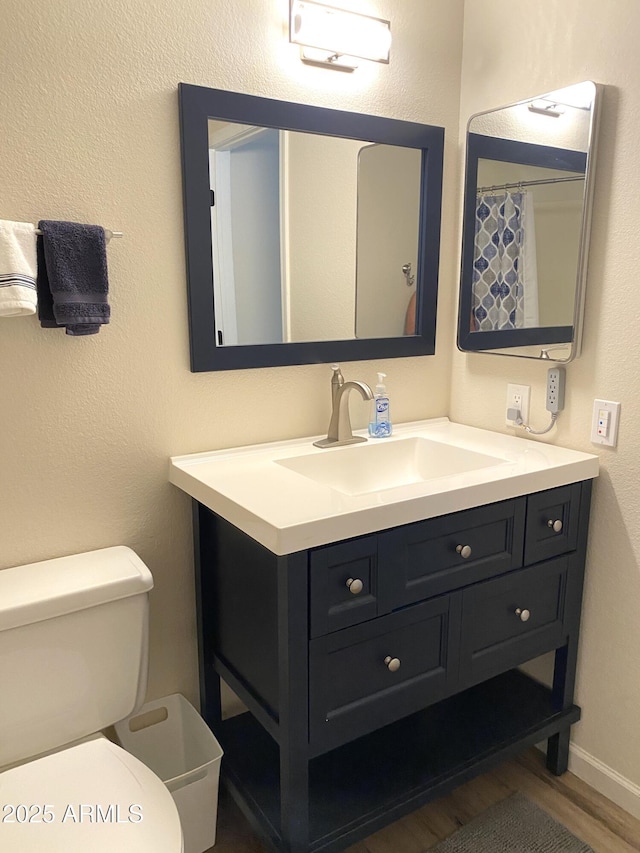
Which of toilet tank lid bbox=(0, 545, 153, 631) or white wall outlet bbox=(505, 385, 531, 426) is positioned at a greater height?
white wall outlet bbox=(505, 385, 531, 426)

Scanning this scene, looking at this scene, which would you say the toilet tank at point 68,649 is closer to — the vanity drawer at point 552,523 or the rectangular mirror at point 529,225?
the vanity drawer at point 552,523

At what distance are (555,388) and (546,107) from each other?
2.48 feet

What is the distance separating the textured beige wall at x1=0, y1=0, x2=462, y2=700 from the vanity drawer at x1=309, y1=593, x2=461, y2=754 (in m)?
0.58

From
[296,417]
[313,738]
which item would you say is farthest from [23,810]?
[296,417]

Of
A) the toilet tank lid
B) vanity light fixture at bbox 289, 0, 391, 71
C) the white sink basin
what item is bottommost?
the toilet tank lid

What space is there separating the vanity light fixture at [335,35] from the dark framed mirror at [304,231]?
0.14 metres

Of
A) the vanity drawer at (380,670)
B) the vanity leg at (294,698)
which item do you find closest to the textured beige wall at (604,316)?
the vanity drawer at (380,670)

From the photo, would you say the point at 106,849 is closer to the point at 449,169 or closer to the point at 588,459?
the point at 588,459

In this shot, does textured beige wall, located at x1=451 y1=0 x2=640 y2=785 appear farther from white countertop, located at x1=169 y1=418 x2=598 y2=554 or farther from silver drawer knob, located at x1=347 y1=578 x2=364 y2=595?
silver drawer knob, located at x1=347 y1=578 x2=364 y2=595

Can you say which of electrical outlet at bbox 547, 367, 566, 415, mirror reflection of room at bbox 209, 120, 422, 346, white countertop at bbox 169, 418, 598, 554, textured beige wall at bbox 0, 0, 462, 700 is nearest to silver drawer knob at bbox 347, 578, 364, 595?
white countertop at bbox 169, 418, 598, 554

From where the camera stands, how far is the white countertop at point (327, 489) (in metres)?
1.31

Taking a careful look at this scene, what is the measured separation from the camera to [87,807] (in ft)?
3.89

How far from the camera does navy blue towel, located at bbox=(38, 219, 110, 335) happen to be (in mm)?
1410

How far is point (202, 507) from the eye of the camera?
1.70 m
